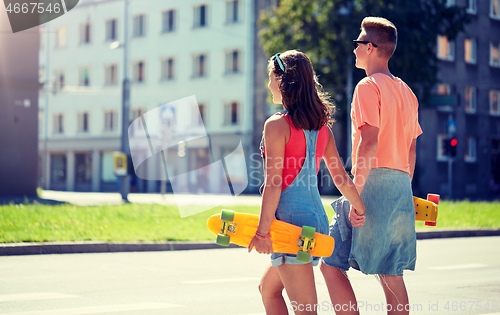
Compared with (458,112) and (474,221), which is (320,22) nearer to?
(458,112)

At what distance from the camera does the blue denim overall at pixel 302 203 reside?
10.9ft

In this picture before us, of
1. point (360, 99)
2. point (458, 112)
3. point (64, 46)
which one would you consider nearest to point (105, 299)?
point (360, 99)

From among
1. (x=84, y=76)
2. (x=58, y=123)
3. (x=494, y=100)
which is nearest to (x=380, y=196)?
(x=494, y=100)

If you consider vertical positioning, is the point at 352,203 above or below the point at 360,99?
below

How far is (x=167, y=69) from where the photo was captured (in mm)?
43000

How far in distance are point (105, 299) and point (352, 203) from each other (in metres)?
3.19

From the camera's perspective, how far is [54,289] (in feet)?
21.3

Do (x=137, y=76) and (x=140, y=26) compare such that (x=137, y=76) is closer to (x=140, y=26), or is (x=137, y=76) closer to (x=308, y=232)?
(x=140, y=26)

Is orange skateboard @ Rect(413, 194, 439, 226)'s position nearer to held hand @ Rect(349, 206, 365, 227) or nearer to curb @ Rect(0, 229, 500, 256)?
held hand @ Rect(349, 206, 365, 227)

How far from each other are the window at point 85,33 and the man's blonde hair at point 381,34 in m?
46.0

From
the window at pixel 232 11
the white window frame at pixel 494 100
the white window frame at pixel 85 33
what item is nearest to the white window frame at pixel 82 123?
the white window frame at pixel 85 33

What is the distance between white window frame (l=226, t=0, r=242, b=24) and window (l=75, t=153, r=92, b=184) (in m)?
14.7

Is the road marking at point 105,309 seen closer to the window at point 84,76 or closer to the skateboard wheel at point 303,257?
the skateboard wheel at point 303,257

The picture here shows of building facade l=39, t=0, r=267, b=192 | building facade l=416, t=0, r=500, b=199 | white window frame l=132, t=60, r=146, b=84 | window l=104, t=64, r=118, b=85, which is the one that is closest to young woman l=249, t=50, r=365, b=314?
building facade l=416, t=0, r=500, b=199
